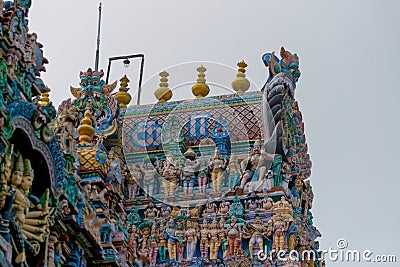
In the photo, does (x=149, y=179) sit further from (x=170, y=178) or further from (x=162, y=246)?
(x=162, y=246)

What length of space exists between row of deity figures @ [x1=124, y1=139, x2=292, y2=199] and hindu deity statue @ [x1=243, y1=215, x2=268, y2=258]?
2.95 ft

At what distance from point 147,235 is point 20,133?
12.2 m

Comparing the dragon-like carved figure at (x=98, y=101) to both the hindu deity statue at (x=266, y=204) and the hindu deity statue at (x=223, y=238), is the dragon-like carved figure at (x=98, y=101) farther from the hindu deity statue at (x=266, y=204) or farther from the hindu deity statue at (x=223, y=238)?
the hindu deity statue at (x=266, y=204)

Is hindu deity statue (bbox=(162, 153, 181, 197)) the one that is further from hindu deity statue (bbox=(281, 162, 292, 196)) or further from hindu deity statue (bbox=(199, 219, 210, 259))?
hindu deity statue (bbox=(281, 162, 292, 196))

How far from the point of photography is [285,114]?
31.4 metres

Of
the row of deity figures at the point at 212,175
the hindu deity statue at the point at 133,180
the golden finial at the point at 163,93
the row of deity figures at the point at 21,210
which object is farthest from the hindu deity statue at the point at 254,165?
the row of deity figures at the point at 21,210

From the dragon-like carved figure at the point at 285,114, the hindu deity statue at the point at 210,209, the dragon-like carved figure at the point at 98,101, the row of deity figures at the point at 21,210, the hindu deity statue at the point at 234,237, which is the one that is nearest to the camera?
the row of deity figures at the point at 21,210

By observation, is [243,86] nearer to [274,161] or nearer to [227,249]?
[274,161]

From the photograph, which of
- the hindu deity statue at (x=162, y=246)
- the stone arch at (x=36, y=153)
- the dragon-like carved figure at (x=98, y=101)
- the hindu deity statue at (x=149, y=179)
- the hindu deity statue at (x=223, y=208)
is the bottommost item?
the stone arch at (x=36, y=153)

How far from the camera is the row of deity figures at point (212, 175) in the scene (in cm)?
3044

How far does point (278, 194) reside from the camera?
98.7ft

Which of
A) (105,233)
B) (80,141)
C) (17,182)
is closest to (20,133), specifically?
(17,182)

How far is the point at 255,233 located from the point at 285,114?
3.25 metres

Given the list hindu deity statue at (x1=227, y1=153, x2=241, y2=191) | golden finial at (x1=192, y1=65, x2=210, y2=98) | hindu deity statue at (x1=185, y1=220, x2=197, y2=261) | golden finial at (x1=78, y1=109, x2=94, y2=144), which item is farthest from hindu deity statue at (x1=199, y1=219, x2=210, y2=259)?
golden finial at (x1=78, y1=109, x2=94, y2=144)
